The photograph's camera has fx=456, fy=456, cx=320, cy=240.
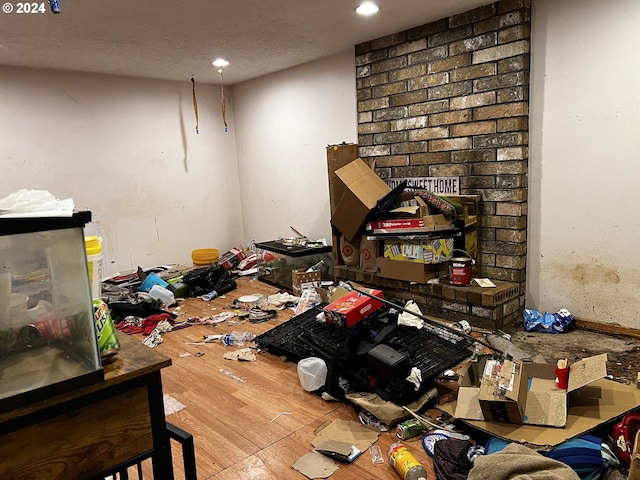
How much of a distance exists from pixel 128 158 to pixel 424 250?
3598 mm

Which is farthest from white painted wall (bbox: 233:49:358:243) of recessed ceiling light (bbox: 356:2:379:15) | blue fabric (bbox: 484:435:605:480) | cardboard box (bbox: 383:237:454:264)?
blue fabric (bbox: 484:435:605:480)

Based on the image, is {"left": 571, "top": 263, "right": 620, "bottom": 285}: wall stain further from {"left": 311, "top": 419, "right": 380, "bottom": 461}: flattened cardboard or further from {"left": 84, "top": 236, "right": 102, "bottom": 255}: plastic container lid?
{"left": 84, "top": 236, "right": 102, "bottom": 255}: plastic container lid

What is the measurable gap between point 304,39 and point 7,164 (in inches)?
122

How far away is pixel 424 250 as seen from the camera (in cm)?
341

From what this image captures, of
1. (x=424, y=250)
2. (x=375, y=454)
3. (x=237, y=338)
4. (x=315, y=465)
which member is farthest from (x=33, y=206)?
(x=424, y=250)

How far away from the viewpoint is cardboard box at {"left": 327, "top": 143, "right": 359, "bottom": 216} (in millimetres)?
4109

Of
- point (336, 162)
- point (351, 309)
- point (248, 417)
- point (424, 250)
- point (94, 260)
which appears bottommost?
point (248, 417)

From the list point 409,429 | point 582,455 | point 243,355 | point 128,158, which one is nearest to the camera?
point 582,455

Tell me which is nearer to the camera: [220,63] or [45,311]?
[45,311]

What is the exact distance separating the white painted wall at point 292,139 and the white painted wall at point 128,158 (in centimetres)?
34

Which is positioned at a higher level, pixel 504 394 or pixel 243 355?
pixel 504 394

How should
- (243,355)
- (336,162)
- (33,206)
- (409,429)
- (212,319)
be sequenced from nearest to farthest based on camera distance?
(33,206), (409,429), (243,355), (212,319), (336,162)

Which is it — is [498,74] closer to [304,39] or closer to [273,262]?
[304,39]

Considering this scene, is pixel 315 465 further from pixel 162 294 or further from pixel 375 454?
pixel 162 294
